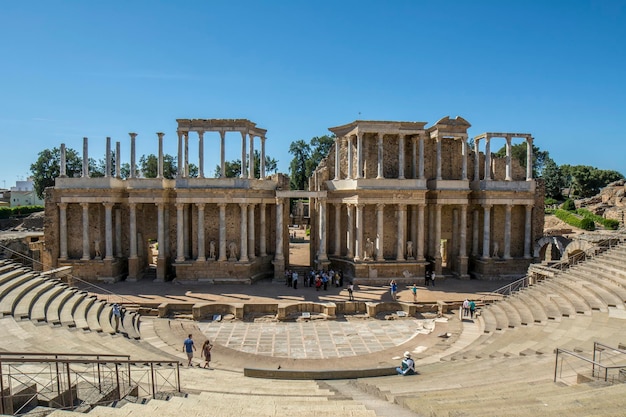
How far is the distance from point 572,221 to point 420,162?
2579cm

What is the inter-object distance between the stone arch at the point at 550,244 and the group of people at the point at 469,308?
12790 millimetres

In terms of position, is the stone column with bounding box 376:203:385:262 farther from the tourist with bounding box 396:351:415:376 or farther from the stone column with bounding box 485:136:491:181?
the tourist with bounding box 396:351:415:376

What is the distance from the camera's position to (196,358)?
53.2ft

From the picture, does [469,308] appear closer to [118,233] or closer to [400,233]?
[400,233]

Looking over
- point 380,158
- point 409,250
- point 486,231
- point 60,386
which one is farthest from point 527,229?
point 60,386

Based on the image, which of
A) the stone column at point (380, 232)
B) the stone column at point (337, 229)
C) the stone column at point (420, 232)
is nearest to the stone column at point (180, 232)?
the stone column at point (337, 229)

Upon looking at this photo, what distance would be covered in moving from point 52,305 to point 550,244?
3306cm

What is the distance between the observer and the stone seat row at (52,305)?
14.8 meters

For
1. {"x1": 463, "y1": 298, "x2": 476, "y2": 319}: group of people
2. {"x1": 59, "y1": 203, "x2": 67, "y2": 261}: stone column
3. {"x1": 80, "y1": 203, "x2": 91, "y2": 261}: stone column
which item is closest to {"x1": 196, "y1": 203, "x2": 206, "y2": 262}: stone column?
{"x1": 80, "y1": 203, "x2": 91, "y2": 261}: stone column

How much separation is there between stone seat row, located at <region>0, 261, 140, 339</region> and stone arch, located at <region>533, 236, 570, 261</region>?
28.1m

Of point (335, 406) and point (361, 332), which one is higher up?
point (335, 406)

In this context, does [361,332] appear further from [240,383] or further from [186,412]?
[186,412]

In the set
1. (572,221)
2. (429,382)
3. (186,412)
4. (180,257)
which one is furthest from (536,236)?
(186,412)

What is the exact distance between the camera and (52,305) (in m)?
16.5
